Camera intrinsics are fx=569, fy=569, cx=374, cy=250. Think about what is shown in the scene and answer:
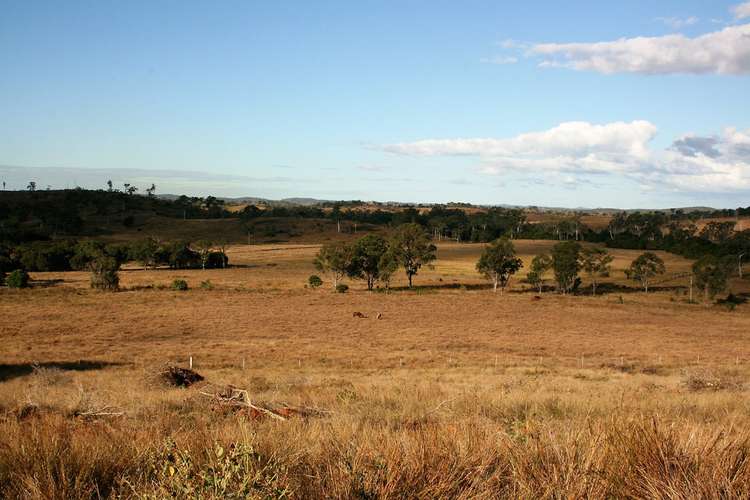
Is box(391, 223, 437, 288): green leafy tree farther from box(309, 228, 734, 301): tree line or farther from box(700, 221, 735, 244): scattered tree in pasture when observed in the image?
box(700, 221, 735, 244): scattered tree in pasture

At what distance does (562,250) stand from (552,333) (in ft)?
114

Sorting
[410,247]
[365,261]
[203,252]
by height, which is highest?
[410,247]

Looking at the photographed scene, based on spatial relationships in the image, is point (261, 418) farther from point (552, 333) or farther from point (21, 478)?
point (552, 333)

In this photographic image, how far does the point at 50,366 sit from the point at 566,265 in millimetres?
65518

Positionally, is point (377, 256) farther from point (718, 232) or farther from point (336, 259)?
point (718, 232)

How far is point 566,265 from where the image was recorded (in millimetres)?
77500

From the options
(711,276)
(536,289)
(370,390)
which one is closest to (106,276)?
(536,289)

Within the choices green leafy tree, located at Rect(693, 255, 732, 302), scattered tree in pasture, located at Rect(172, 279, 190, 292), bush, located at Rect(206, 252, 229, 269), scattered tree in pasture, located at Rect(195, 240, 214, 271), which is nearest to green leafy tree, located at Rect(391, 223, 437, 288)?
scattered tree in pasture, located at Rect(172, 279, 190, 292)

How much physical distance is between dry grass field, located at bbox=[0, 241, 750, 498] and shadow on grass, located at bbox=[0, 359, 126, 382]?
0.47 feet

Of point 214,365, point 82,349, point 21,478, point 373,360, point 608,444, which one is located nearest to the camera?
point 21,478

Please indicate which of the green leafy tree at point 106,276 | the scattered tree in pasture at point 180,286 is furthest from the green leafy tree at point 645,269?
the green leafy tree at point 106,276

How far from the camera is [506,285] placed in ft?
274

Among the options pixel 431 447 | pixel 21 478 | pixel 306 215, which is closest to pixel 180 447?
pixel 21 478

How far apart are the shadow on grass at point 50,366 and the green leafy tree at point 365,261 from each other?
158 feet
